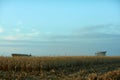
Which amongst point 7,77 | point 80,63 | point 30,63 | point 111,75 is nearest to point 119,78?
point 111,75

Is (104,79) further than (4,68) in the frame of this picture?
No

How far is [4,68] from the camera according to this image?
22.5 m

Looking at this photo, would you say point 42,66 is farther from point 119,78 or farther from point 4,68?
point 119,78

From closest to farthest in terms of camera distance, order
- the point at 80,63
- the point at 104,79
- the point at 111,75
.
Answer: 1. the point at 104,79
2. the point at 111,75
3. the point at 80,63

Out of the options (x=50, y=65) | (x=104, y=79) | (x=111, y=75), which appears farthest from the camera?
(x=50, y=65)

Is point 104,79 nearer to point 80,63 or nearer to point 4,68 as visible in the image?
point 4,68

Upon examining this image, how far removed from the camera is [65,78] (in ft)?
58.6

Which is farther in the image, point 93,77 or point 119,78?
point 119,78

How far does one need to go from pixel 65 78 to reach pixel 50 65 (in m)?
6.70

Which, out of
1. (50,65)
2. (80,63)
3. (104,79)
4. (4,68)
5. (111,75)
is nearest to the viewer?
(104,79)

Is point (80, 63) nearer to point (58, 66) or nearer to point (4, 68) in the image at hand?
point (58, 66)

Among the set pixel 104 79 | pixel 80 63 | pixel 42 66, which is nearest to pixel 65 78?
pixel 104 79

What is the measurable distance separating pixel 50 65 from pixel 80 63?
18.4 feet

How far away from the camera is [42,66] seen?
23.3 m
